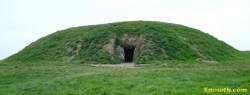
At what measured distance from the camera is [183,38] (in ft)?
116

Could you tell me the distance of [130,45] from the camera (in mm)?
34281

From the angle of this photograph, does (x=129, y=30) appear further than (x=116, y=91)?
Yes

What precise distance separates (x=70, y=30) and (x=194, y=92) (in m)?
33.2

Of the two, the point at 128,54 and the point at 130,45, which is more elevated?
the point at 130,45

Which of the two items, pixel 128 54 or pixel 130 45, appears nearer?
pixel 130 45

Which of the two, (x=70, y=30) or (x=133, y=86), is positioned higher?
(x=70, y=30)

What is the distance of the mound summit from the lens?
102 ft

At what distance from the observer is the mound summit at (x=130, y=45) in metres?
31.0

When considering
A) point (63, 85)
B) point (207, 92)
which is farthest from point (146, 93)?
point (63, 85)

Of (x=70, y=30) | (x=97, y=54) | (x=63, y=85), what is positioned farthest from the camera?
(x=70, y=30)

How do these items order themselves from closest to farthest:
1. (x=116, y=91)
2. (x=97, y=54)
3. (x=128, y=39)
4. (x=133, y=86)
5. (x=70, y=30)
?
1. (x=116, y=91)
2. (x=133, y=86)
3. (x=97, y=54)
4. (x=128, y=39)
5. (x=70, y=30)

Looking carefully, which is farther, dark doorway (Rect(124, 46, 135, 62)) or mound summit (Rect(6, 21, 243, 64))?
dark doorway (Rect(124, 46, 135, 62))

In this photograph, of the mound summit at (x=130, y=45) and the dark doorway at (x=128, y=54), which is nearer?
the mound summit at (x=130, y=45)

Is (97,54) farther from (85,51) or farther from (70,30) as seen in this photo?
(70,30)
